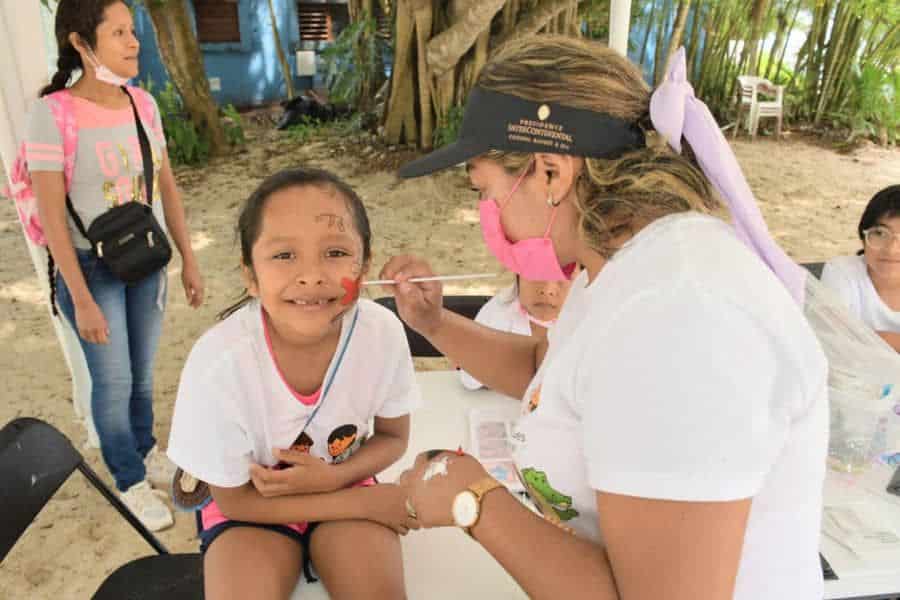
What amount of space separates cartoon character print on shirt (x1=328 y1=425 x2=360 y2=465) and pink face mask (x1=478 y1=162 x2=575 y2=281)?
0.54 metres

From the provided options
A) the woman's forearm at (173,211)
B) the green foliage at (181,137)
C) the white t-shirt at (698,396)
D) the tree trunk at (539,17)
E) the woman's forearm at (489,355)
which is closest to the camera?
the white t-shirt at (698,396)

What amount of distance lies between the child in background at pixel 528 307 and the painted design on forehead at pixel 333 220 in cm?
73

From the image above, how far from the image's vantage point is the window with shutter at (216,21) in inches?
384

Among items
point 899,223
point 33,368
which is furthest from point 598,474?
point 33,368

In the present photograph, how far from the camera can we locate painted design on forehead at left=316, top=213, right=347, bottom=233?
146 cm

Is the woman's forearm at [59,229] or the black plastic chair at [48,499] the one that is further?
the woman's forearm at [59,229]

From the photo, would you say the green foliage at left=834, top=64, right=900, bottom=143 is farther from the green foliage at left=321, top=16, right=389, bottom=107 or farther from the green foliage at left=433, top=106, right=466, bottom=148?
the green foliage at left=321, top=16, right=389, bottom=107

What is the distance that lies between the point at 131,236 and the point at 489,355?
1.32 metres

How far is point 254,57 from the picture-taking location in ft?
33.3

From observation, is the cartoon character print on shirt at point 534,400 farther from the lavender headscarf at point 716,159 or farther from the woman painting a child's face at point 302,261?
the woman painting a child's face at point 302,261

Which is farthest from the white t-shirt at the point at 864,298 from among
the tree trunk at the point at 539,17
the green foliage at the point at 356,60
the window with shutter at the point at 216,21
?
the window with shutter at the point at 216,21

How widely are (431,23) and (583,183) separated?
6.20 meters

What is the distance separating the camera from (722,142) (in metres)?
1.05

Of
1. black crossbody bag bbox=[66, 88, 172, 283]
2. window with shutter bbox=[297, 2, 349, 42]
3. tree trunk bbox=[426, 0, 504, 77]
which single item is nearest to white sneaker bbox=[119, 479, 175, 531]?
black crossbody bag bbox=[66, 88, 172, 283]
